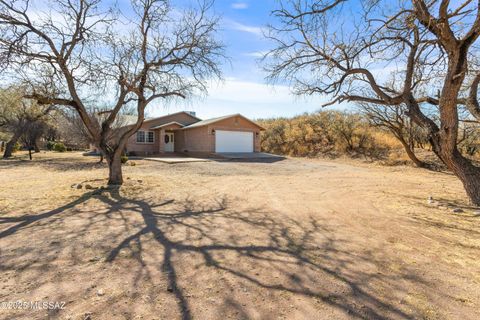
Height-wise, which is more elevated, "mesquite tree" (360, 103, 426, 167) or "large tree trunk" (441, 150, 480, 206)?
"mesquite tree" (360, 103, 426, 167)

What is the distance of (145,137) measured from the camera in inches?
973

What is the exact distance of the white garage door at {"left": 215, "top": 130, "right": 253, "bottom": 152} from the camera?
72.9 ft

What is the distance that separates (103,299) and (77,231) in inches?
90.5

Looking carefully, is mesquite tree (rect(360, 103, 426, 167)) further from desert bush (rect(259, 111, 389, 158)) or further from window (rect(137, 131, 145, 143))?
A: window (rect(137, 131, 145, 143))

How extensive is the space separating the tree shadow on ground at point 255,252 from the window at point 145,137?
1950 cm

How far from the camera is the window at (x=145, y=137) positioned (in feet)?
80.0

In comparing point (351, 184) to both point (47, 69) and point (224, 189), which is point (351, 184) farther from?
point (47, 69)

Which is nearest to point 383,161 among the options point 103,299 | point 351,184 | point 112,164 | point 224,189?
point 351,184

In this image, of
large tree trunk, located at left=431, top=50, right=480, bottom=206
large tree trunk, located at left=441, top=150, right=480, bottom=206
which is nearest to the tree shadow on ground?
large tree trunk, located at left=431, top=50, right=480, bottom=206

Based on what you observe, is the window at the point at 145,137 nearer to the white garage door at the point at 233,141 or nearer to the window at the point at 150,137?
the window at the point at 150,137

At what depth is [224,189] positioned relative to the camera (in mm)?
8078

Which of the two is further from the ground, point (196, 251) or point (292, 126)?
point (292, 126)


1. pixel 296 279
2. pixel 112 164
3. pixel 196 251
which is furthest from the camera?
pixel 112 164

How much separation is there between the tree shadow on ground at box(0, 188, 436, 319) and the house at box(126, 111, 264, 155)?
54.4 feet
